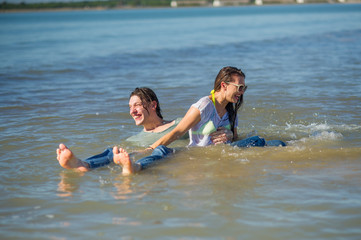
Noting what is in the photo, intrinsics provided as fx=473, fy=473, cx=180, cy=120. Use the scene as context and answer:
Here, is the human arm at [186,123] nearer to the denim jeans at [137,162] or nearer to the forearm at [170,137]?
the forearm at [170,137]

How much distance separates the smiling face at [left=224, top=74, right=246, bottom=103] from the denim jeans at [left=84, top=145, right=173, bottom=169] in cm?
103

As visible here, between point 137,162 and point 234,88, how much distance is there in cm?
150

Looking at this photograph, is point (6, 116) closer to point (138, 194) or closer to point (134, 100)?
point (134, 100)

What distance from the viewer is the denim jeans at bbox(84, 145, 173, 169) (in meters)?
5.45

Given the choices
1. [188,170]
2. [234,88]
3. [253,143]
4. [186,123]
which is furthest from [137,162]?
[253,143]

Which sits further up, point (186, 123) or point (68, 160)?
point (186, 123)

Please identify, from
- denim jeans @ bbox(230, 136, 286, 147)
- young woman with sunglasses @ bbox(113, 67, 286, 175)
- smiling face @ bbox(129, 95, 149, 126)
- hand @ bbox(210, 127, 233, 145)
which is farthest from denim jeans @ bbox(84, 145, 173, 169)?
denim jeans @ bbox(230, 136, 286, 147)

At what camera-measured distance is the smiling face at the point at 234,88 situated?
228 inches

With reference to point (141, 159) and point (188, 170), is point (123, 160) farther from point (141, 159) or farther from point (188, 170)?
point (188, 170)

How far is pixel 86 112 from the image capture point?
30.2 feet

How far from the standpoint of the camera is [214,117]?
586cm

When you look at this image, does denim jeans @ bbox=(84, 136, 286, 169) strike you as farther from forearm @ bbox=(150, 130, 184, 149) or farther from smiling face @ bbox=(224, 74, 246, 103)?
smiling face @ bbox=(224, 74, 246, 103)

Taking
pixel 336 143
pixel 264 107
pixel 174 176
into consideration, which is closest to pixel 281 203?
pixel 174 176

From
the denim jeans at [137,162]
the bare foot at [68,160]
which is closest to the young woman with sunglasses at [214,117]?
the denim jeans at [137,162]
